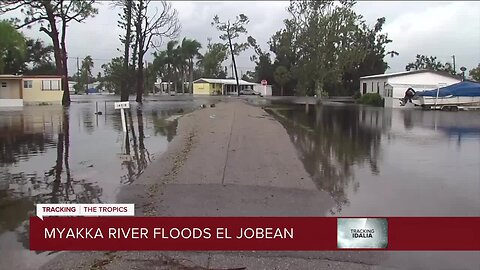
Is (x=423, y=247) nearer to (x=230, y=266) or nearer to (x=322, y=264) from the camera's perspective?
(x=322, y=264)

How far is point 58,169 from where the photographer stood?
29.6ft

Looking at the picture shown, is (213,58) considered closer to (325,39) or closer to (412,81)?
(325,39)

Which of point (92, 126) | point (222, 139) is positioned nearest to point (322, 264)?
point (222, 139)

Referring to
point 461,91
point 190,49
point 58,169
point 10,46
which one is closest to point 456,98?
point 461,91

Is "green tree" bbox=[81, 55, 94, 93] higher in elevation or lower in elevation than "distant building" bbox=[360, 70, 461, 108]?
higher

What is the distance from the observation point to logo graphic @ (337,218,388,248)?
3516 millimetres

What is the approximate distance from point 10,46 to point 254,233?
48.7 meters

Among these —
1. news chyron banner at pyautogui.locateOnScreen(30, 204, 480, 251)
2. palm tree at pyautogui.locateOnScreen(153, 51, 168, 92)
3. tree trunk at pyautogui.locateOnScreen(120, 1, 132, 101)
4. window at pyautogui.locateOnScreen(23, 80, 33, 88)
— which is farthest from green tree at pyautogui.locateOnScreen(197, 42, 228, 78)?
news chyron banner at pyautogui.locateOnScreen(30, 204, 480, 251)

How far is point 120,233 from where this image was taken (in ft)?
11.7

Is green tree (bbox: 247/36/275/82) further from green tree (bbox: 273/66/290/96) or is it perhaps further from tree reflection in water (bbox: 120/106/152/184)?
tree reflection in water (bbox: 120/106/152/184)

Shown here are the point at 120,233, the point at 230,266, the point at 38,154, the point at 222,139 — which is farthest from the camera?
the point at 222,139

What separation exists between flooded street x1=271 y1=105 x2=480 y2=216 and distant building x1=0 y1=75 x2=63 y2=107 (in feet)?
105

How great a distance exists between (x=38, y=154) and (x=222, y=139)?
5.09 m

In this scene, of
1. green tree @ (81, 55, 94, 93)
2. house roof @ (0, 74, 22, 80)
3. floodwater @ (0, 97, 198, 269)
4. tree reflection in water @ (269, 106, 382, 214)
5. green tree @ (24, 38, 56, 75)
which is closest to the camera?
floodwater @ (0, 97, 198, 269)
